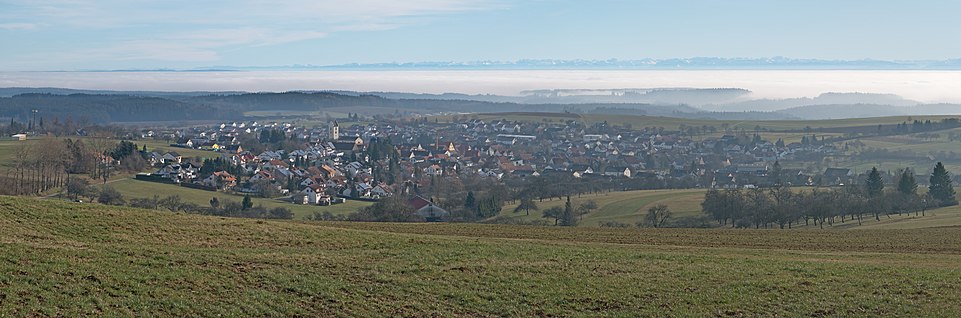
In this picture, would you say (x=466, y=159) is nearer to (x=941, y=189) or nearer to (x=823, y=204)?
(x=941, y=189)

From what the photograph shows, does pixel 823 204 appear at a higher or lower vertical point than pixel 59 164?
higher

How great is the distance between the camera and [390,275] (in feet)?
59.5

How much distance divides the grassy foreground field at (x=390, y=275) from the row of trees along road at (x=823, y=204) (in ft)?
78.3

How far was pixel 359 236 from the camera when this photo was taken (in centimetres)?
2550

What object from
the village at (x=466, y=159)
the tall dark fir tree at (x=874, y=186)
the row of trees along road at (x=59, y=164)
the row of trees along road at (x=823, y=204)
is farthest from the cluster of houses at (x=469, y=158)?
the row of trees along road at (x=823, y=204)

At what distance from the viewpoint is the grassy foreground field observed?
587 inches

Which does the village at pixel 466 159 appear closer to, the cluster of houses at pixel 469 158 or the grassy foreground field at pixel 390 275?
the cluster of houses at pixel 469 158

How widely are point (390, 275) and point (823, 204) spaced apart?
3905 cm

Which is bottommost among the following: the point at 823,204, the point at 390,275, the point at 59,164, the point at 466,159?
the point at 466,159

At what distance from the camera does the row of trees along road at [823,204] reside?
50.6m

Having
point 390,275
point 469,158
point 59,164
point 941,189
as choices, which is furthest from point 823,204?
point 469,158

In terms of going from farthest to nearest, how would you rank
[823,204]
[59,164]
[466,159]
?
[466,159] → [59,164] → [823,204]

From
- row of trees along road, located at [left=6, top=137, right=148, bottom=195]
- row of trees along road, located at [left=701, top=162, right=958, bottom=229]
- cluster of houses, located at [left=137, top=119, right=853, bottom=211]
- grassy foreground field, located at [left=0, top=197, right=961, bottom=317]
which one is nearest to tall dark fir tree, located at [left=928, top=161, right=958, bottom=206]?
row of trees along road, located at [left=701, top=162, right=958, bottom=229]

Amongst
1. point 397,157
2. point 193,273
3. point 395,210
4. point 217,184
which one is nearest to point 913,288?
point 193,273
